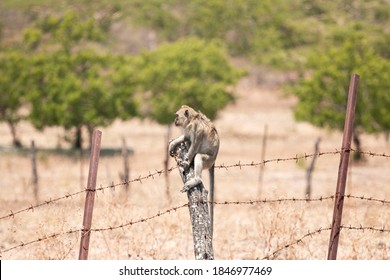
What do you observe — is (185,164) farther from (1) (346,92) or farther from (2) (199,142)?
(1) (346,92)

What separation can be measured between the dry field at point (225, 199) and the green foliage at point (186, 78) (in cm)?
287

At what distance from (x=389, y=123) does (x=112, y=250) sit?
2713cm

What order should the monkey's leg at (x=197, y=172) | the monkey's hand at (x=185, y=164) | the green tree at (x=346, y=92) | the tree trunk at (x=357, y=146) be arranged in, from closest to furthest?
the monkey's leg at (x=197, y=172), the monkey's hand at (x=185, y=164), the tree trunk at (x=357, y=146), the green tree at (x=346, y=92)

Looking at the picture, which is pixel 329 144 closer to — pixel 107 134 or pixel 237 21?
pixel 107 134

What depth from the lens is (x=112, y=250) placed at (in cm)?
1302

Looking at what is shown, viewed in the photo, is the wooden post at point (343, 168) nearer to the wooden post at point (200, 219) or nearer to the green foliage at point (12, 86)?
the wooden post at point (200, 219)

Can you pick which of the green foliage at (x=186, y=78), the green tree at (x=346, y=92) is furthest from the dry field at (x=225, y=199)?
the green foliage at (x=186, y=78)

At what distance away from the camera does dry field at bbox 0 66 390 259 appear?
36.4 feet

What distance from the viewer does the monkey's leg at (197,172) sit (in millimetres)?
8438

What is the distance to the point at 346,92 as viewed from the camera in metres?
38.6

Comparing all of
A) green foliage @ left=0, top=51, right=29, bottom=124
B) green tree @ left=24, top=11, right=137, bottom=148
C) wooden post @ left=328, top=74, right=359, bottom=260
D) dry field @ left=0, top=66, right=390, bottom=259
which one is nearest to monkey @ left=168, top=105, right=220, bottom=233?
wooden post @ left=328, top=74, right=359, bottom=260

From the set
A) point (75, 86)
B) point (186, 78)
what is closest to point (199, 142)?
point (75, 86)

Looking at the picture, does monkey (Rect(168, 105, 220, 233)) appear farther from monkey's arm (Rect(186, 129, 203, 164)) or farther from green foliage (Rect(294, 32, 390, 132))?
green foliage (Rect(294, 32, 390, 132))

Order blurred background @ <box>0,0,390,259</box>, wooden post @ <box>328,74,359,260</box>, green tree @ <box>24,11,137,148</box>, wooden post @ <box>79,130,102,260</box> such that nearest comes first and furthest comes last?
1. wooden post @ <box>79,130,102,260</box>
2. wooden post @ <box>328,74,359,260</box>
3. blurred background @ <box>0,0,390,259</box>
4. green tree @ <box>24,11,137,148</box>
